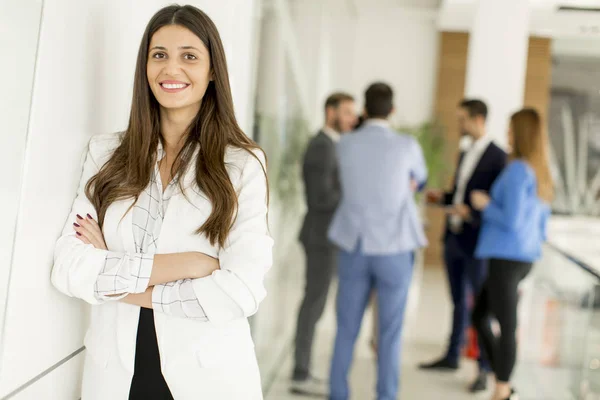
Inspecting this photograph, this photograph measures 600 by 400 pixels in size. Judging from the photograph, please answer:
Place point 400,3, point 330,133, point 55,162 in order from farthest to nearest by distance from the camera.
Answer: point 400,3, point 330,133, point 55,162

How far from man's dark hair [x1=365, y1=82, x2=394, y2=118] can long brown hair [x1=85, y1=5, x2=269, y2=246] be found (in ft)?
7.11

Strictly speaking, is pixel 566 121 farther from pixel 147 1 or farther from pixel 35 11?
pixel 35 11

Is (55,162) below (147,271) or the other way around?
the other way around

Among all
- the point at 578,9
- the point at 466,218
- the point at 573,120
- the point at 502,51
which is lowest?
the point at 466,218

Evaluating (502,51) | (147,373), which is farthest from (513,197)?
(147,373)

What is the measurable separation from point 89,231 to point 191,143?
1.14 feet

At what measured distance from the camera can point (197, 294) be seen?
1.65 metres

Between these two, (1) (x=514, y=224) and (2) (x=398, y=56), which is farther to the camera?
(2) (x=398, y=56)

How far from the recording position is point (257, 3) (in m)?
3.85

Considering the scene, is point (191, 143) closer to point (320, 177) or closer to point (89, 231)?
point (89, 231)

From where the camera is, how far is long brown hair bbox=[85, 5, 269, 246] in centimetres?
171

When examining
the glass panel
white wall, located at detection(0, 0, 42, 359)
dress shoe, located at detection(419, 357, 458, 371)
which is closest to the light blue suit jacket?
dress shoe, located at detection(419, 357, 458, 371)

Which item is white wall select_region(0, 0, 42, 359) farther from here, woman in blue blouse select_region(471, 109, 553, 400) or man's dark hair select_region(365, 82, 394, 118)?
woman in blue blouse select_region(471, 109, 553, 400)

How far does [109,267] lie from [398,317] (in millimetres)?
2612
